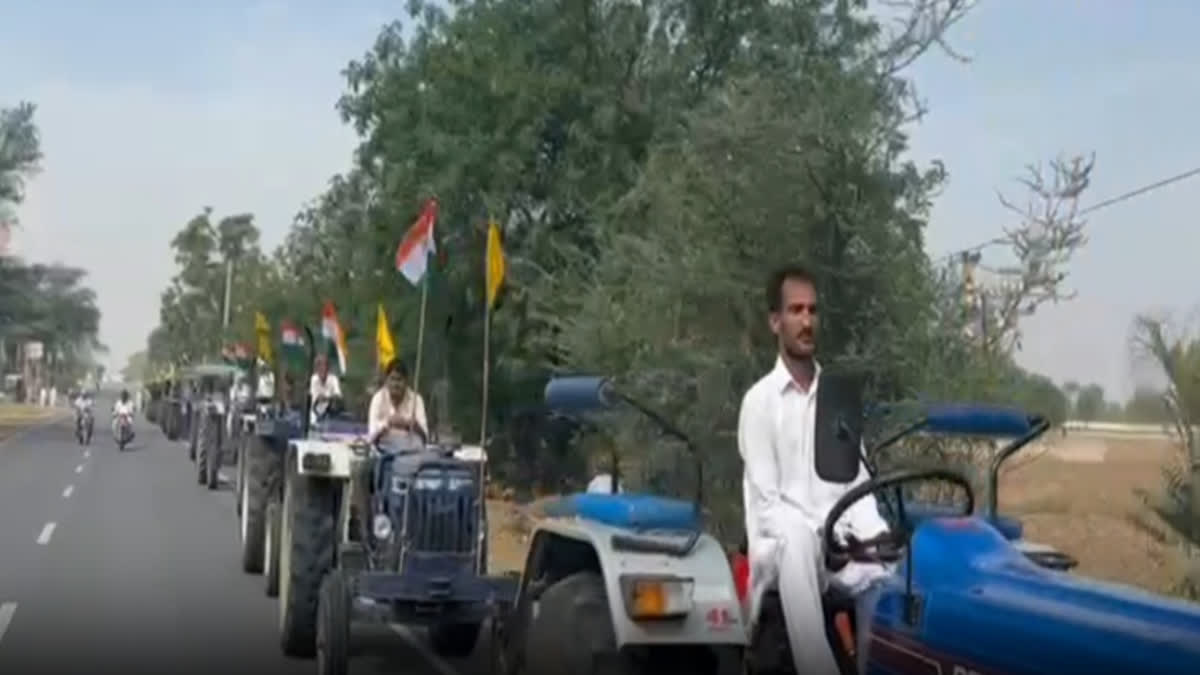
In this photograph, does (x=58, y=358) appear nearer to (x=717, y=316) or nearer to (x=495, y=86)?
(x=495, y=86)

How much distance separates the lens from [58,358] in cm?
15900

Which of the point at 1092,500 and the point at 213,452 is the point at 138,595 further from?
the point at 213,452

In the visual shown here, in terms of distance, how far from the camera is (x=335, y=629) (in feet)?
36.7

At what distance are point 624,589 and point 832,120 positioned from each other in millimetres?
9955

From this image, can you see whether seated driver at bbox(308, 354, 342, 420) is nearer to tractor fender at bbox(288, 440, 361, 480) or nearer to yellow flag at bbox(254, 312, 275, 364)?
tractor fender at bbox(288, 440, 361, 480)

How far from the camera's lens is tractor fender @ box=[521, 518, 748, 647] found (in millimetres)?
6227

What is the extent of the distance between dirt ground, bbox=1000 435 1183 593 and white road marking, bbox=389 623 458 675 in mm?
5582

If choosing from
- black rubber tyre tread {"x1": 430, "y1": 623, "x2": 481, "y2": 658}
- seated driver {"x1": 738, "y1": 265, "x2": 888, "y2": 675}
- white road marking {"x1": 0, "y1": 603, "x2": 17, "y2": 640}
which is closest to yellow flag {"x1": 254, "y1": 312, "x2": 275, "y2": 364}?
white road marking {"x1": 0, "y1": 603, "x2": 17, "y2": 640}

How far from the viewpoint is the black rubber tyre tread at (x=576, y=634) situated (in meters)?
6.49

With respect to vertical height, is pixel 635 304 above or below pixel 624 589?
above

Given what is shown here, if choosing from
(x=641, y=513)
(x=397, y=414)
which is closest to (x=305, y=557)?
(x=397, y=414)

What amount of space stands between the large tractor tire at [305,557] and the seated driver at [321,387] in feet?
10.2

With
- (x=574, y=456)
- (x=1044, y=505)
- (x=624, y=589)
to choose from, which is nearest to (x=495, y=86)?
(x=574, y=456)

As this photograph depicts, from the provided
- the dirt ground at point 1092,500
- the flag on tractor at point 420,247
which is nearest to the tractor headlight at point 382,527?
the flag on tractor at point 420,247
